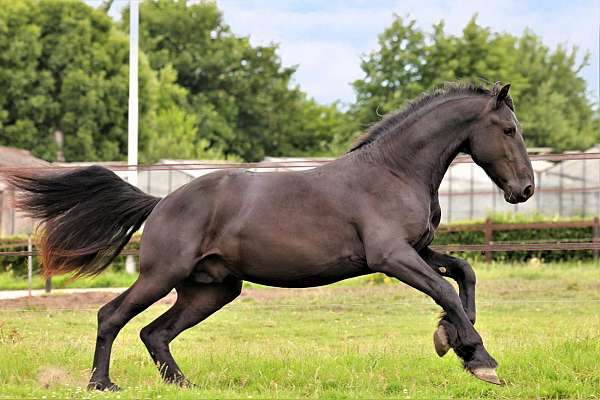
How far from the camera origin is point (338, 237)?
657 cm

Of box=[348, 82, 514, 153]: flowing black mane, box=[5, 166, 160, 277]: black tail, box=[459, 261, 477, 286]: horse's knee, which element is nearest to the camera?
box=[459, 261, 477, 286]: horse's knee

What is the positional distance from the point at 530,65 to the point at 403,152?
196 feet

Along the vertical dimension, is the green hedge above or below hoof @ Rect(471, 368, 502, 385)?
below

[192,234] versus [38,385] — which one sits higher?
[192,234]

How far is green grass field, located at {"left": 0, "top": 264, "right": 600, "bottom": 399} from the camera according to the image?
6.59 meters

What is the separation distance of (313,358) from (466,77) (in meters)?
36.0

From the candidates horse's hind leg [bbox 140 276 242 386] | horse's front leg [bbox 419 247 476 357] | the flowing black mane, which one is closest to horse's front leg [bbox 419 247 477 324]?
horse's front leg [bbox 419 247 476 357]

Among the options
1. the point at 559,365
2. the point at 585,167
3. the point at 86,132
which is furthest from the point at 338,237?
the point at 86,132

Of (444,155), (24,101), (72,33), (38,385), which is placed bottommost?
(38,385)

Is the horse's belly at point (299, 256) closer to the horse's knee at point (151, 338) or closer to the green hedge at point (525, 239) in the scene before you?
the horse's knee at point (151, 338)

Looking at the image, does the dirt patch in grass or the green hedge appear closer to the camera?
the dirt patch in grass

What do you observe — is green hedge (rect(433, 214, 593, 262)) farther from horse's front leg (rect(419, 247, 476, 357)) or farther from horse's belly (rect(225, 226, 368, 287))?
horse's belly (rect(225, 226, 368, 287))

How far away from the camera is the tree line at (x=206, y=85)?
140ft

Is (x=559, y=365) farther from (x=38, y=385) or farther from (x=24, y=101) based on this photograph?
(x=24, y=101)
